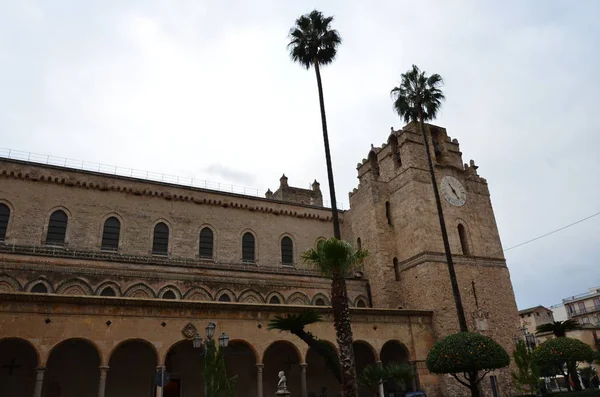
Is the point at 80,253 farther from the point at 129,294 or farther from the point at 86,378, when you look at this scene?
the point at 86,378

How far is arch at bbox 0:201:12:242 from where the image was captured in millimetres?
23189

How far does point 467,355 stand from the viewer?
1564 centimetres

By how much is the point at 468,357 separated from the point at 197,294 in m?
13.7

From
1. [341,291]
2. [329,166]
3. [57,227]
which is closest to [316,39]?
[329,166]

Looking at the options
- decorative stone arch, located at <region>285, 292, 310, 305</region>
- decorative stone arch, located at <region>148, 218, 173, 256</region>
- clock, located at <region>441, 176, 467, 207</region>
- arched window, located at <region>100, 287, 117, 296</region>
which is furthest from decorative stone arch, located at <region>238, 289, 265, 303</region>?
clock, located at <region>441, 176, 467, 207</region>

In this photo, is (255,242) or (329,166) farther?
(255,242)

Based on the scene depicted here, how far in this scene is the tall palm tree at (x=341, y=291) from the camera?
14781 millimetres

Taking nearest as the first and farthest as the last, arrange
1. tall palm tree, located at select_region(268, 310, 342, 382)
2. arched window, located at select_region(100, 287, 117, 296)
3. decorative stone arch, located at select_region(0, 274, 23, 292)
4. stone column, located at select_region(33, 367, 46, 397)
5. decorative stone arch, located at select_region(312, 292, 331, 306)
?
tall palm tree, located at select_region(268, 310, 342, 382), stone column, located at select_region(33, 367, 46, 397), decorative stone arch, located at select_region(0, 274, 23, 292), arched window, located at select_region(100, 287, 117, 296), decorative stone arch, located at select_region(312, 292, 331, 306)

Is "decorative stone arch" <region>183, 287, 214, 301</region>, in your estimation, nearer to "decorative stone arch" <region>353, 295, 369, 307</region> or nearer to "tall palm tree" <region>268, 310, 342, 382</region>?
"tall palm tree" <region>268, 310, 342, 382</region>

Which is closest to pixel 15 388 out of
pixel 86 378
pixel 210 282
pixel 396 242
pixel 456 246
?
pixel 86 378

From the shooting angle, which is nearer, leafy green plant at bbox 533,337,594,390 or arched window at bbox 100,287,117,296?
leafy green plant at bbox 533,337,594,390

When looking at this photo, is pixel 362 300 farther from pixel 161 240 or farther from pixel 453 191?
pixel 161 240

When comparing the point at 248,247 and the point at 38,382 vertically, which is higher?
the point at 248,247

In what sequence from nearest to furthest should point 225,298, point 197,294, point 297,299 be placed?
point 197,294 → point 225,298 → point 297,299
